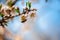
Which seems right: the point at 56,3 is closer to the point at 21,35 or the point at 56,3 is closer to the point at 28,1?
the point at 28,1

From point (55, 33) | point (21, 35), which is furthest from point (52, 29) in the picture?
point (21, 35)

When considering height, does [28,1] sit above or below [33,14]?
above

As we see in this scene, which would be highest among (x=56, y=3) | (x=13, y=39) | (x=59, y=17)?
(x=56, y=3)

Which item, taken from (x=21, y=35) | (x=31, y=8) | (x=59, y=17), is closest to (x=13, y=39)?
(x=21, y=35)

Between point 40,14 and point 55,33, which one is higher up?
point 40,14

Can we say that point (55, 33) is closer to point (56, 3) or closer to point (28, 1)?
point (56, 3)

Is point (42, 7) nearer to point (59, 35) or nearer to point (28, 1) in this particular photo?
point (28, 1)
